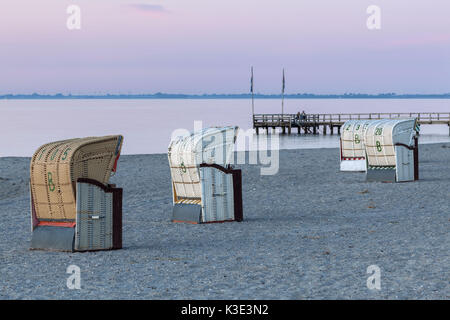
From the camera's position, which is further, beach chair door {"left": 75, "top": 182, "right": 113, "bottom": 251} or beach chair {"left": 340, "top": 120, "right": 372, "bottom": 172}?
beach chair {"left": 340, "top": 120, "right": 372, "bottom": 172}

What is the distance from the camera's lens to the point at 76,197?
9.05 m

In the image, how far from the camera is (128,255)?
9.26m

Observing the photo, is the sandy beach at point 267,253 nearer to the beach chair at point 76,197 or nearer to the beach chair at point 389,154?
the beach chair at point 76,197

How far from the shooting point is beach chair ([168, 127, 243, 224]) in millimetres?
11906

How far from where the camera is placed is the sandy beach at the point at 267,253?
287 inches

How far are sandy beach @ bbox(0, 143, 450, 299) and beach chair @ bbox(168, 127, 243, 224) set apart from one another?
0.35 metres

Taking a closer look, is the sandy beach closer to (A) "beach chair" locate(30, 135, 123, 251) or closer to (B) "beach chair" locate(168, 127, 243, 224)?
(A) "beach chair" locate(30, 135, 123, 251)

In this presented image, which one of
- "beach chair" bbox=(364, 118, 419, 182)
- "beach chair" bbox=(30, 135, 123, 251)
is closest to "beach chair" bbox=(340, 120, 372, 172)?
"beach chair" bbox=(364, 118, 419, 182)

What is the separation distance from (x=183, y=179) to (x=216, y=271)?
4.07 m

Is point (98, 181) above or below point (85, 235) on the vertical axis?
above

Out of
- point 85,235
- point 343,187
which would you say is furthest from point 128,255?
point 343,187

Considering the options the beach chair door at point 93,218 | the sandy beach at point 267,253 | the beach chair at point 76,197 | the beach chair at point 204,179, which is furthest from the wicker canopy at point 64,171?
the beach chair at point 204,179

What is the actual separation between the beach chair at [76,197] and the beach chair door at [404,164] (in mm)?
10414
